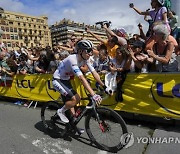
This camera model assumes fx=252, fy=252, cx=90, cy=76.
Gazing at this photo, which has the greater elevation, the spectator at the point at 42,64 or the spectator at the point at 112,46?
the spectator at the point at 112,46

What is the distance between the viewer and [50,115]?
5.71 m

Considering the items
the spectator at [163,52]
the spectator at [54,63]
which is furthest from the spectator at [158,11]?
the spectator at [54,63]

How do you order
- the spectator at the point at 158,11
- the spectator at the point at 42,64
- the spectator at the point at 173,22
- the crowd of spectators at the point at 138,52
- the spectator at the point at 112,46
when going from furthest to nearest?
the spectator at the point at 42,64
the spectator at the point at 173,22
the spectator at the point at 112,46
the spectator at the point at 158,11
the crowd of spectators at the point at 138,52

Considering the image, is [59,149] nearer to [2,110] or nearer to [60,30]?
[2,110]

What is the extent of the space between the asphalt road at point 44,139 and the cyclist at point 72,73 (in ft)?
1.73

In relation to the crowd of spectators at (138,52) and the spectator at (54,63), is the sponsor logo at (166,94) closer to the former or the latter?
the crowd of spectators at (138,52)

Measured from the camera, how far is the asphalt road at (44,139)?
15.2 feet

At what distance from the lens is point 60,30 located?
137875mm

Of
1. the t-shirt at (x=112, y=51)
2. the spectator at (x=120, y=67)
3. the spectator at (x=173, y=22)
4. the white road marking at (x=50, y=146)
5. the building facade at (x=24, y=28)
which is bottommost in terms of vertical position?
the white road marking at (x=50, y=146)

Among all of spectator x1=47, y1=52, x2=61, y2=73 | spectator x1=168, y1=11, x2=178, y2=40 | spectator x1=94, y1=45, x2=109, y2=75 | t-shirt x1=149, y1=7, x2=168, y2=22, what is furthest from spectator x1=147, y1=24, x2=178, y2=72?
spectator x1=47, y1=52, x2=61, y2=73

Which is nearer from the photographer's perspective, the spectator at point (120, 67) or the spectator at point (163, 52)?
the spectator at point (163, 52)

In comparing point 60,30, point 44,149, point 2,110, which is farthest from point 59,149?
point 60,30

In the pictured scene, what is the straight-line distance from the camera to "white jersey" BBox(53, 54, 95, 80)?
178 inches

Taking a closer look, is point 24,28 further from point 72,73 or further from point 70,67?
point 70,67
